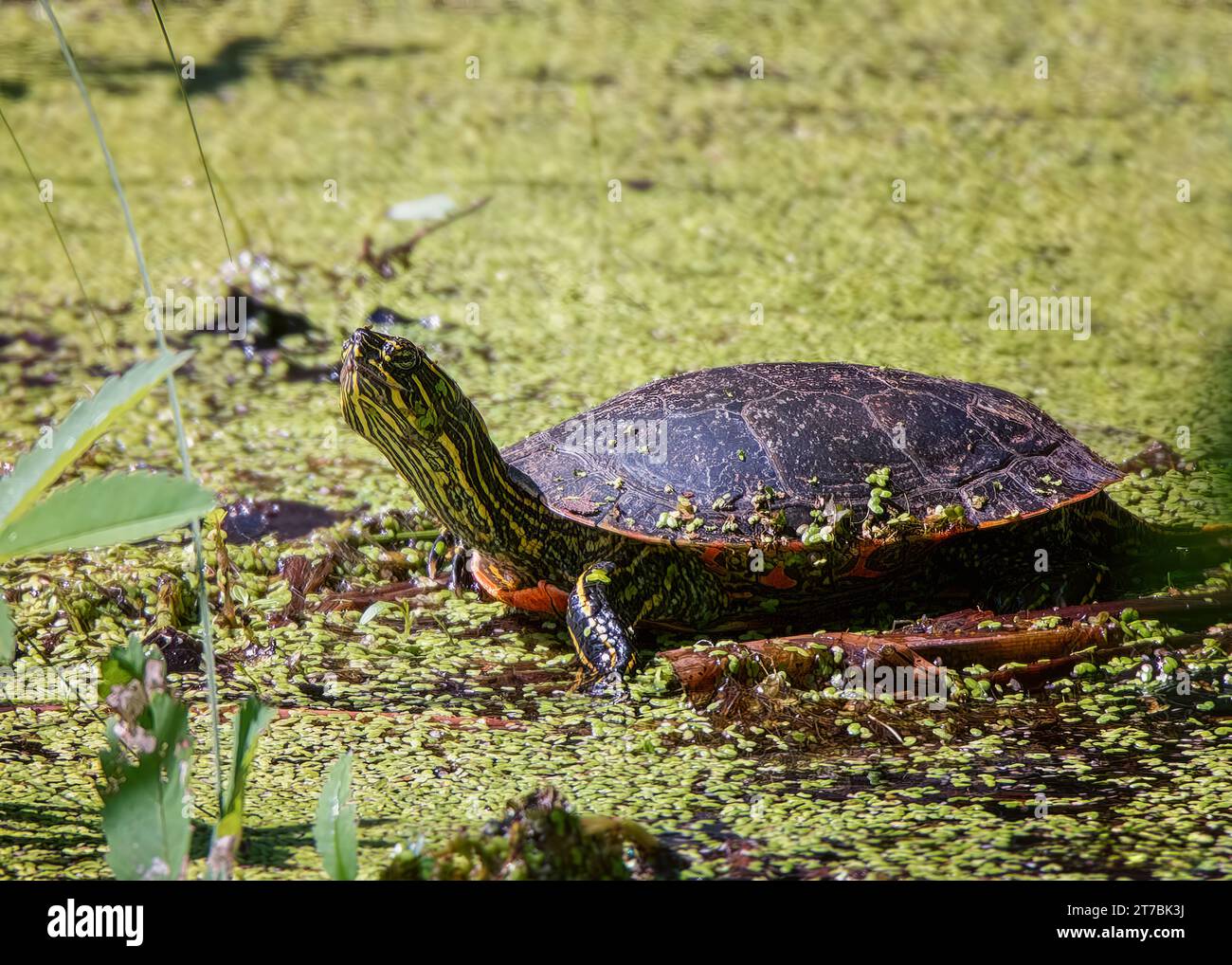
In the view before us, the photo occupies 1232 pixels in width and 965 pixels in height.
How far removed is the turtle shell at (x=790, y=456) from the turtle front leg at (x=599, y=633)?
0.65ft

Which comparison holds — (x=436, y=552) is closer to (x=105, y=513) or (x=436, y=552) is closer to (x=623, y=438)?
(x=623, y=438)

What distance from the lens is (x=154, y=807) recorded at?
225 centimetres

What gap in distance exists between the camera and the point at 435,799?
9.49ft

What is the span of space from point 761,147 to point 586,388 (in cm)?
281

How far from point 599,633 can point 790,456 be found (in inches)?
29.5

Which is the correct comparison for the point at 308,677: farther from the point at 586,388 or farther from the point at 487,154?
the point at 487,154

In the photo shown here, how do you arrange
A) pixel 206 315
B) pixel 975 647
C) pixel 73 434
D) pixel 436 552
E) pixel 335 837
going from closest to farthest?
pixel 73 434 < pixel 335 837 < pixel 975 647 < pixel 436 552 < pixel 206 315

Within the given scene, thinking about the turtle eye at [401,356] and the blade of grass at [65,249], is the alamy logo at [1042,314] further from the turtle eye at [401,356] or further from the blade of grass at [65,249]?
the blade of grass at [65,249]

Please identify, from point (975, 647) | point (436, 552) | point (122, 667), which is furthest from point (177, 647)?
point (975, 647)

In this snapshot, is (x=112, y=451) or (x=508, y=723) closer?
(x=508, y=723)
